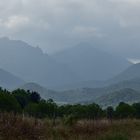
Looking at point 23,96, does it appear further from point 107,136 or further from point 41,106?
point 107,136

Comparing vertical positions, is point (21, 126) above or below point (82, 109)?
below

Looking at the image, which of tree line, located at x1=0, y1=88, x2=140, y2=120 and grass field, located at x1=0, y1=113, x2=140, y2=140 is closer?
grass field, located at x1=0, y1=113, x2=140, y2=140

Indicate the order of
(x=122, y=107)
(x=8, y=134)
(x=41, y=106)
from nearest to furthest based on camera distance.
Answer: (x=8, y=134) → (x=41, y=106) → (x=122, y=107)

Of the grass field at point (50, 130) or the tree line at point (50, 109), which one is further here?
the tree line at point (50, 109)

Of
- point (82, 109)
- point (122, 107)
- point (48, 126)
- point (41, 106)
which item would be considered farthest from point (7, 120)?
point (122, 107)

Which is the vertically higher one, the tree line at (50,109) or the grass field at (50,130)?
the tree line at (50,109)

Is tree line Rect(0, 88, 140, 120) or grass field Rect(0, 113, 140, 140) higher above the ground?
tree line Rect(0, 88, 140, 120)

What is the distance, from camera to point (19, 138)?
43.1ft

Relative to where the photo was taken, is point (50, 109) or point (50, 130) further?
point (50, 109)

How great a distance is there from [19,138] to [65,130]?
310 cm

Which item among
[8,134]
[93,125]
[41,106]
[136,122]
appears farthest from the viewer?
[41,106]

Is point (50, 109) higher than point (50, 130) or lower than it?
higher

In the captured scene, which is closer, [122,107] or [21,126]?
[21,126]

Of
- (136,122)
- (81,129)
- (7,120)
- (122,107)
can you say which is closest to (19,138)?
(7,120)
